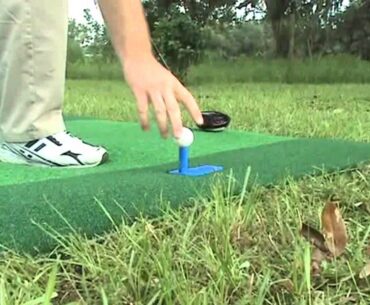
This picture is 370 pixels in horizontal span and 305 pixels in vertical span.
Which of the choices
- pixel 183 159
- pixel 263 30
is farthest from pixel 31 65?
pixel 263 30

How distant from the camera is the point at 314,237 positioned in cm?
109

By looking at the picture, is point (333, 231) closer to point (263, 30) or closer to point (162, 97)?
point (162, 97)

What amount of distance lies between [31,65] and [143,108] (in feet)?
2.56

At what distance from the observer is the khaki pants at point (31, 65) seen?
1.72 metres

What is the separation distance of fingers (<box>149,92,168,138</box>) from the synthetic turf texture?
237 millimetres

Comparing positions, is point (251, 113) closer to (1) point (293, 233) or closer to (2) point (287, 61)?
(1) point (293, 233)

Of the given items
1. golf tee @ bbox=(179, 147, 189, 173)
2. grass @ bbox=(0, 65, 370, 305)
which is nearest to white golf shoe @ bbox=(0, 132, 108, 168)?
golf tee @ bbox=(179, 147, 189, 173)

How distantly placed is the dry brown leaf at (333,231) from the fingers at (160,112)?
0.89ft

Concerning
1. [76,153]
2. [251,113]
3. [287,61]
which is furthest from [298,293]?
[287,61]

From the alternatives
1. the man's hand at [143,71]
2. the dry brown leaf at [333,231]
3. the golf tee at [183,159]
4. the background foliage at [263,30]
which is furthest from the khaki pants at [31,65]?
the background foliage at [263,30]

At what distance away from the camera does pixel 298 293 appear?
2.95 feet

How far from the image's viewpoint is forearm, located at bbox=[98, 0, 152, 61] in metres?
1.13

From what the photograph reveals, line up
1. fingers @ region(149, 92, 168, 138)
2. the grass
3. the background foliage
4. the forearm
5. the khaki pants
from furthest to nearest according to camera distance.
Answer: the background foliage
the khaki pants
the forearm
fingers @ region(149, 92, 168, 138)
the grass

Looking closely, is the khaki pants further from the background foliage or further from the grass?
the background foliage
